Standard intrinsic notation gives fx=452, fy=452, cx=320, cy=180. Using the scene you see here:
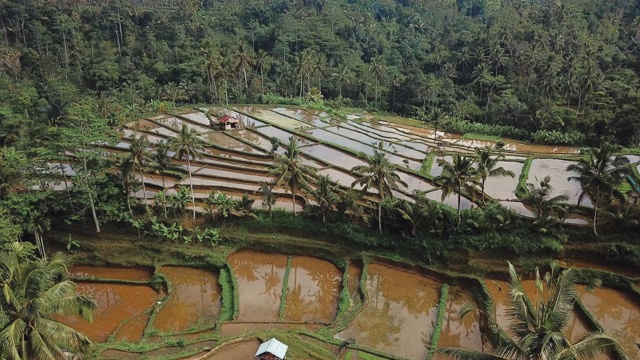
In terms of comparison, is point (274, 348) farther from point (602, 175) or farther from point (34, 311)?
point (602, 175)

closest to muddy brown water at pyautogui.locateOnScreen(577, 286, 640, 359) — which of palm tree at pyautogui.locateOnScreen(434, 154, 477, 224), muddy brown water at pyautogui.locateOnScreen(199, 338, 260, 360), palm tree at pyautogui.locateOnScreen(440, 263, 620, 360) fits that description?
palm tree at pyautogui.locateOnScreen(434, 154, 477, 224)

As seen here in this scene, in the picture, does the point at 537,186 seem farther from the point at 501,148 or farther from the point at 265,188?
the point at 265,188

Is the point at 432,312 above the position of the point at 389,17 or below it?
below

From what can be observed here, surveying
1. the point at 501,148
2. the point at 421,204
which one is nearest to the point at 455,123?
the point at 501,148

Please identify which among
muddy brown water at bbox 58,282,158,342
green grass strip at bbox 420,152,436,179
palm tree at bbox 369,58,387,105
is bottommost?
muddy brown water at bbox 58,282,158,342

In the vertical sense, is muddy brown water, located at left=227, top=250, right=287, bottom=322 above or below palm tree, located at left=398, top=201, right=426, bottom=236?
below

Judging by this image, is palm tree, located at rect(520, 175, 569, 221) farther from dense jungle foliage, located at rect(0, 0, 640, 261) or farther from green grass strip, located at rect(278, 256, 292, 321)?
green grass strip, located at rect(278, 256, 292, 321)
